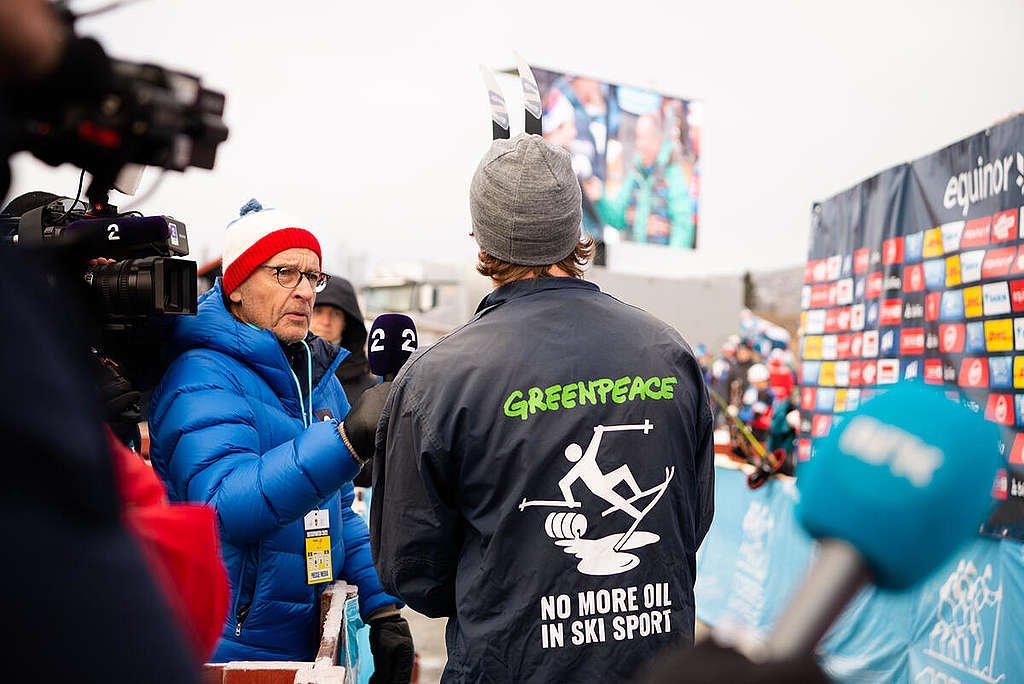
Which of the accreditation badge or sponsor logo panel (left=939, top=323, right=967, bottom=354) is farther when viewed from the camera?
sponsor logo panel (left=939, top=323, right=967, bottom=354)

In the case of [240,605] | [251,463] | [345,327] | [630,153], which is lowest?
[240,605]

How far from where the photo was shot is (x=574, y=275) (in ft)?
6.91

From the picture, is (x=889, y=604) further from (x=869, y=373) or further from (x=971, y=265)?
(x=971, y=265)

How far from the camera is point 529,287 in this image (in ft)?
6.37

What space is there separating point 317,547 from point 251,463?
408 millimetres

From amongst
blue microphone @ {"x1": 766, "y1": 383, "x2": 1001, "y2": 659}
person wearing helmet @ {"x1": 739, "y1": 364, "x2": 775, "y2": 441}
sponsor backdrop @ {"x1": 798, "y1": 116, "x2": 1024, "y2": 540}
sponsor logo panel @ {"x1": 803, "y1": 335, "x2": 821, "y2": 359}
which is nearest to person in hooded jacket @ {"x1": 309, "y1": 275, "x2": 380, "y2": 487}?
sponsor backdrop @ {"x1": 798, "y1": 116, "x2": 1024, "y2": 540}

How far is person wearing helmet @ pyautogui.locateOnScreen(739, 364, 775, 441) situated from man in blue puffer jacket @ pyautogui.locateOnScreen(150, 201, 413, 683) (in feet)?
29.1

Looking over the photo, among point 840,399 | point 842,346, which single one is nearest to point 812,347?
point 842,346

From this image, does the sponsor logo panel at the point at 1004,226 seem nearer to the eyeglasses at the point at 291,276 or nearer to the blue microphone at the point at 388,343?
the blue microphone at the point at 388,343

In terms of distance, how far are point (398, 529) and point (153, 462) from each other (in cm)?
94

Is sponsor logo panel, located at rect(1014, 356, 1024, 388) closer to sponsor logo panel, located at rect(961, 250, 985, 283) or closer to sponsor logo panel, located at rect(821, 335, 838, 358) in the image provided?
sponsor logo panel, located at rect(961, 250, 985, 283)

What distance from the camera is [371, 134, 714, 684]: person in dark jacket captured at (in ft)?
5.70

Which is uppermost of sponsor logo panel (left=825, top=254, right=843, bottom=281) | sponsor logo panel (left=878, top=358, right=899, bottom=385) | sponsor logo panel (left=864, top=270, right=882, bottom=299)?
sponsor logo panel (left=825, top=254, right=843, bottom=281)

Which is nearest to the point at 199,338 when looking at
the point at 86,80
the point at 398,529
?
the point at 398,529
